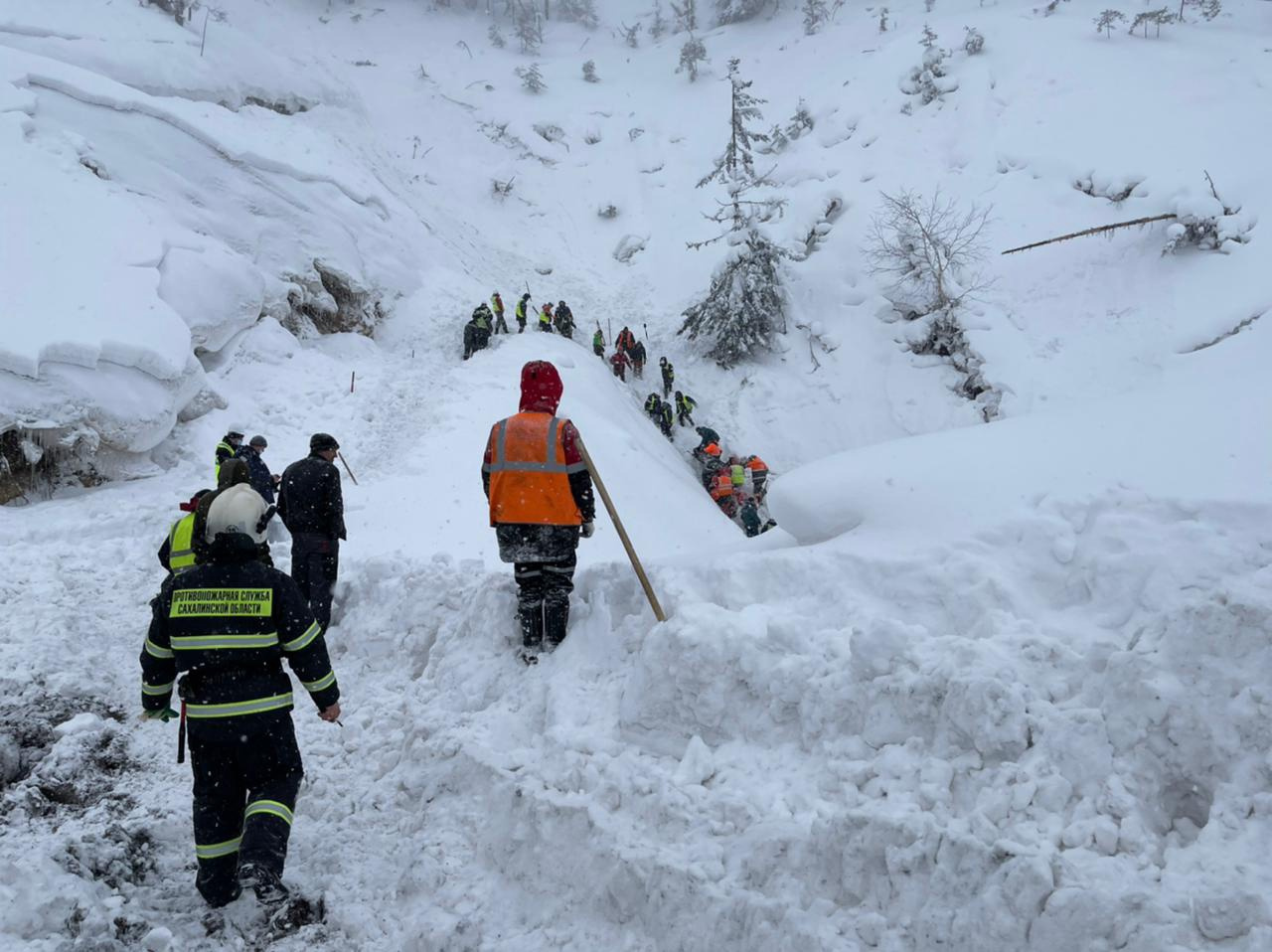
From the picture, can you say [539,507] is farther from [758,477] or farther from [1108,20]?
[1108,20]

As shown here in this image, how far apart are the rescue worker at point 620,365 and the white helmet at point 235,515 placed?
1616 cm

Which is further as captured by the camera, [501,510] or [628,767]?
[501,510]

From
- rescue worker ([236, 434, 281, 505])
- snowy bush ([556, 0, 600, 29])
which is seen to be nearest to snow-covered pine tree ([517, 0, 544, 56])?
snowy bush ([556, 0, 600, 29])

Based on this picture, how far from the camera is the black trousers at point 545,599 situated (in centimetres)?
420

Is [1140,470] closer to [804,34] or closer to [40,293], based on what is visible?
[40,293]

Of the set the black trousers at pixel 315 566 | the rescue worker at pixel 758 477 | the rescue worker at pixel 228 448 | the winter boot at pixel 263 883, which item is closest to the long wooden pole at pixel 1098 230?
the rescue worker at pixel 758 477

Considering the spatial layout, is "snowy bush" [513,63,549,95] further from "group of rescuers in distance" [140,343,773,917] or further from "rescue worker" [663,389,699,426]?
"group of rescuers in distance" [140,343,773,917]

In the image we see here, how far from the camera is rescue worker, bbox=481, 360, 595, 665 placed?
4.14m

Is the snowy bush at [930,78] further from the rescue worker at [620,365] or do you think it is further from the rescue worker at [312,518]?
the rescue worker at [312,518]

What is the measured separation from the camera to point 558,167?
96.2 ft

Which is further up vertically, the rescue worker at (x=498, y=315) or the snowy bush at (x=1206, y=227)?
the snowy bush at (x=1206, y=227)

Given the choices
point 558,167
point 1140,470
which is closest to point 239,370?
point 1140,470

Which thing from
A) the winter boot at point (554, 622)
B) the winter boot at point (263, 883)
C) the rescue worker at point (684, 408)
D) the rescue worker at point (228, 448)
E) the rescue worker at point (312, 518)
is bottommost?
the winter boot at point (263, 883)

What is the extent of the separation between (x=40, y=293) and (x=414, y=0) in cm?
3759
